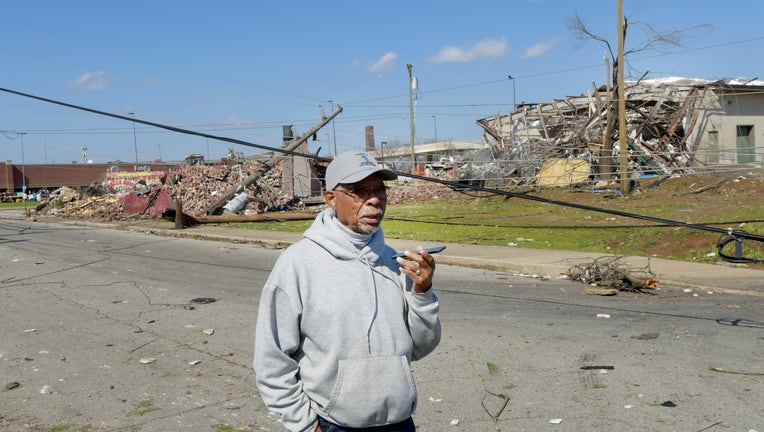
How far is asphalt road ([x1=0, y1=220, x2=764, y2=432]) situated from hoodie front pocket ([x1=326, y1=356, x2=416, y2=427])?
2.60 meters

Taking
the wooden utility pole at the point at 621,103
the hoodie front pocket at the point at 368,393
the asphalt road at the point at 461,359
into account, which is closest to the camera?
the hoodie front pocket at the point at 368,393

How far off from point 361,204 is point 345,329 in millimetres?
528

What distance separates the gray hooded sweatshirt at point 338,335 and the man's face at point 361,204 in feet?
0.20

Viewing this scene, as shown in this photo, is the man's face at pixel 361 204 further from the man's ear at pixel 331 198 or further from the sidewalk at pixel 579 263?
the sidewalk at pixel 579 263

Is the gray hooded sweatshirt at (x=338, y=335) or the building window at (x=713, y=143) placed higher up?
the building window at (x=713, y=143)

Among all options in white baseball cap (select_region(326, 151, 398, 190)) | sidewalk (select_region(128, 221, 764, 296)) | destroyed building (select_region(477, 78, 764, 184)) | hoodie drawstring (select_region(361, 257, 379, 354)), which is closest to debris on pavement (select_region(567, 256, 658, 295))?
sidewalk (select_region(128, 221, 764, 296))

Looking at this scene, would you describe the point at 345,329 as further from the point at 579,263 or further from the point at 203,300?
the point at 579,263

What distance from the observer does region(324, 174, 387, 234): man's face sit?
3021 mm

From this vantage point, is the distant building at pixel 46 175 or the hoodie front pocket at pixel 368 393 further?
the distant building at pixel 46 175

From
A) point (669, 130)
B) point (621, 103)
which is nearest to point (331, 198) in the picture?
point (621, 103)

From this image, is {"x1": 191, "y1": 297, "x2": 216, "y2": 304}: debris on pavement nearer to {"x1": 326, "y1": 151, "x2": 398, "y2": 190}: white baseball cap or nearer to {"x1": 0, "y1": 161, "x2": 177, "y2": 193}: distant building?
{"x1": 326, "y1": 151, "x2": 398, "y2": 190}: white baseball cap

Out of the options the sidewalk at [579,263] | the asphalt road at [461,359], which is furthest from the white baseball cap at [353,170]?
the sidewalk at [579,263]

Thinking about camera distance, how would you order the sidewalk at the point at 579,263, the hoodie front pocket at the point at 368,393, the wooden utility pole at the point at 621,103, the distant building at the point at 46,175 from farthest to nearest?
1. the distant building at the point at 46,175
2. the wooden utility pole at the point at 621,103
3. the sidewalk at the point at 579,263
4. the hoodie front pocket at the point at 368,393

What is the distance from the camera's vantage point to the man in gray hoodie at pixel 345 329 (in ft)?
9.27
